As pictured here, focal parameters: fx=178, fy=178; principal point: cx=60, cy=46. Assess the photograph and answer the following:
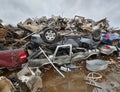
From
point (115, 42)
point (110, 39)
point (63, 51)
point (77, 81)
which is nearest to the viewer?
point (77, 81)

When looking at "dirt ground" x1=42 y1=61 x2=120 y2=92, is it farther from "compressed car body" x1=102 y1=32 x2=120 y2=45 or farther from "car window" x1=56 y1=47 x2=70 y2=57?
"compressed car body" x1=102 y1=32 x2=120 y2=45

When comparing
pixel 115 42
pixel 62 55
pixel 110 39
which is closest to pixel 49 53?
pixel 62 55

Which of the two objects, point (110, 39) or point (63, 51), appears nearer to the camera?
point (63, 51)

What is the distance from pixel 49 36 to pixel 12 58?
2581mm

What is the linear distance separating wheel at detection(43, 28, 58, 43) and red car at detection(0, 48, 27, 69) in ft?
5.56

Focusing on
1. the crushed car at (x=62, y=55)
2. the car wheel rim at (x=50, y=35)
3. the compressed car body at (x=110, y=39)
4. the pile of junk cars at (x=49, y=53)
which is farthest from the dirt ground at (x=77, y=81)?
the compressed car body at (x=110, y=39)

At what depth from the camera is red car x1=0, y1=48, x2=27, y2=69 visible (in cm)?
732

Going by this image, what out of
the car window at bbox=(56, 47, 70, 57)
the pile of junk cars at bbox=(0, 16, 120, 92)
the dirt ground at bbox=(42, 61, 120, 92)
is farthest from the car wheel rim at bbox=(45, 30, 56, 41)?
the dirt ground at bbox=(42, 61, 120, 92)

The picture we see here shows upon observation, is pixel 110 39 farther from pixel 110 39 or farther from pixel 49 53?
pixel 49 53

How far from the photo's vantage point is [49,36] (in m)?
9.40

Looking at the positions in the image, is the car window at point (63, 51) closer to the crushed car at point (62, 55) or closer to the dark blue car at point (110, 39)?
the crushed car at point (62, 55)

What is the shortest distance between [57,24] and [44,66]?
10.4 m

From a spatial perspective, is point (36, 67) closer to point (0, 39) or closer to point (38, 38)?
point (38, 38)

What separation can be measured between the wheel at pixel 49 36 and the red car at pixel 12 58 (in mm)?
1695
